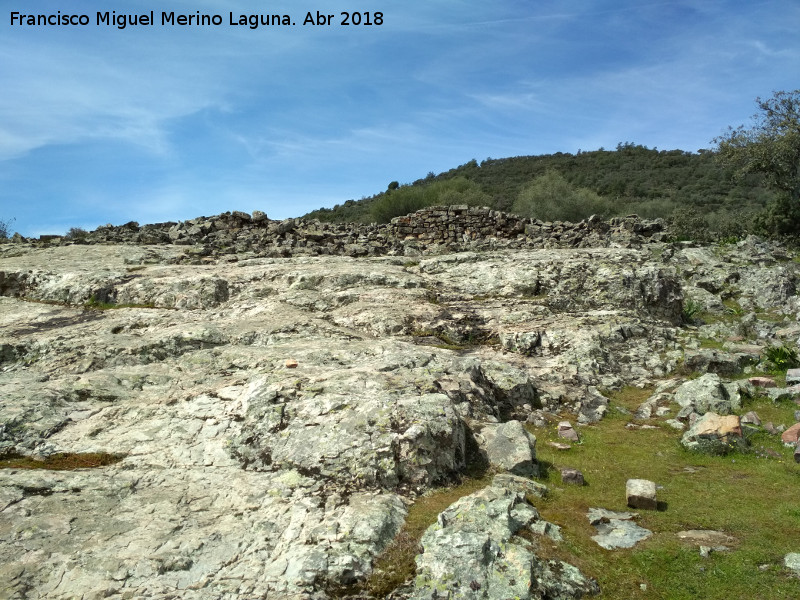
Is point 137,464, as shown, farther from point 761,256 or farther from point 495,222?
point 761,256

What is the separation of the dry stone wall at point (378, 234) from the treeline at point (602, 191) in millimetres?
6747

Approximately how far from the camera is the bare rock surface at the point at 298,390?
5.19 metres

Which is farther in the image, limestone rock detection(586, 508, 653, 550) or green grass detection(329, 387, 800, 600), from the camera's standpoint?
limestone rock detection(586, 508, 653, 550)

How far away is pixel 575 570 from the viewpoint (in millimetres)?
5293

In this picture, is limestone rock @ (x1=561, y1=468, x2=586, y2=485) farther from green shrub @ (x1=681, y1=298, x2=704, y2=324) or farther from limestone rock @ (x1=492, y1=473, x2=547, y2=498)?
green shrub @ (x1=681, y1=298, x2=704, y2=324)

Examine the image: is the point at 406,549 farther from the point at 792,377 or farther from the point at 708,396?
the point at 792,377

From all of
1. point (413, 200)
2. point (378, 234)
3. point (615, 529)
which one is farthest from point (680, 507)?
point (413, 200)

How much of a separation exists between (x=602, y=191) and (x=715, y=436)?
202 feet

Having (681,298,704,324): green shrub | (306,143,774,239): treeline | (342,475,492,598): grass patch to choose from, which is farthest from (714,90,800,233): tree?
(342,475,492,598): grass patch

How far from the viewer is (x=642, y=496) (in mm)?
6938

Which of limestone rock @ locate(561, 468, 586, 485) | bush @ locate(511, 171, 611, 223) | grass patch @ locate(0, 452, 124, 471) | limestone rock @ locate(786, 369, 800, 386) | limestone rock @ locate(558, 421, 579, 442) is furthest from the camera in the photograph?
bush @ locate(511, 171, 611, 223)

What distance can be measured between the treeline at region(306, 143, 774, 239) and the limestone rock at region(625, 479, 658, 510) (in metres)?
22.8

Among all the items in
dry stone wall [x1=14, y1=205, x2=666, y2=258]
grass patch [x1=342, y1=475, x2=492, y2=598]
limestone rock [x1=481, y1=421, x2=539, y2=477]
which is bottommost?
grass patch [x1=342, y1=475, x2=492, y2=598]

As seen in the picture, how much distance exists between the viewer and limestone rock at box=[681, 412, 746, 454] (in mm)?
8867
